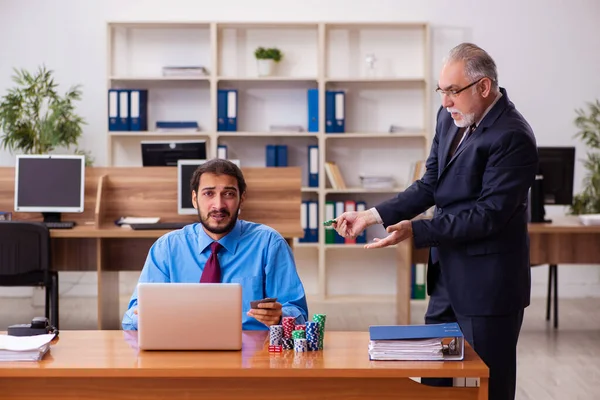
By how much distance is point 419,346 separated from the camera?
2219 mm

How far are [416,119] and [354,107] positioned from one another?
0.51 m

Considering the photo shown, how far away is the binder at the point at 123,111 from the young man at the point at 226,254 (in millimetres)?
4202

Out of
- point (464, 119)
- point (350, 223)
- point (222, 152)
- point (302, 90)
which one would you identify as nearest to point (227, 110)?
point (222, 152)

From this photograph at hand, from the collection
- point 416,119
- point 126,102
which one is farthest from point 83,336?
point 416,119

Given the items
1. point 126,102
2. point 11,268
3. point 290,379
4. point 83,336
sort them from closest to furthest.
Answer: point 290,379 → point 83,336 → point 11,268 → point 126,102

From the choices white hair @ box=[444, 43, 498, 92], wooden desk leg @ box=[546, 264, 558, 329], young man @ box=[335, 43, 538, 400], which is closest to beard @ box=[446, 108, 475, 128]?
young man @ box=[335, 43, 538, 400]

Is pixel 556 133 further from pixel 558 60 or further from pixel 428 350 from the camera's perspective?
pixel 428 350

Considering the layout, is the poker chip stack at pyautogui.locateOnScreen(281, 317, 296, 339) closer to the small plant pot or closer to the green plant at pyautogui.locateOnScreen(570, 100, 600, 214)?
the small plant pot

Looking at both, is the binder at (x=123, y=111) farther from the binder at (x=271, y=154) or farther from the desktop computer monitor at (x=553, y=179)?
the desktop computer monitor at (x=553, y=179)

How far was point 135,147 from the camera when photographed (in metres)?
7.27

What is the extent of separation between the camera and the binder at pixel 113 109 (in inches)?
272

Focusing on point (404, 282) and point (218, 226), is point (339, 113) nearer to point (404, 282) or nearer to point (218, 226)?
point (404, 282)

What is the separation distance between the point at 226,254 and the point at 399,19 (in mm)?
4787

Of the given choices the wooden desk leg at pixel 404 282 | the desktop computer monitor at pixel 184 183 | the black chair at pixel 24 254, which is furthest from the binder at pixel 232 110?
the black chair at pixel 24 254
